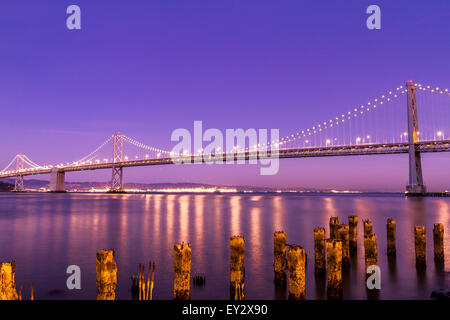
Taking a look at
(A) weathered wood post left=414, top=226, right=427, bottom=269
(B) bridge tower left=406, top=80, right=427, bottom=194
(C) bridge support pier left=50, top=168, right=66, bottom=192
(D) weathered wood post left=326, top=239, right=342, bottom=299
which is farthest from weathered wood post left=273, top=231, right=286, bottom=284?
(C) bridge support pier left=50, top=168, right=66, bottom=192

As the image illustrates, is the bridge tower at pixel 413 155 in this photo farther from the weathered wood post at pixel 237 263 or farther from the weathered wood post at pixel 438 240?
the weathered wood post at pixel 237 263

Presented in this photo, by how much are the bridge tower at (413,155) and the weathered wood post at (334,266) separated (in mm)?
49148

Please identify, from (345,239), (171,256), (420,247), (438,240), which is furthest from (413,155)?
(171,256)

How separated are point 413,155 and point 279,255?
1979 inches

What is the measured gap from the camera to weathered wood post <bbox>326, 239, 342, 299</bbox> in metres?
6.25

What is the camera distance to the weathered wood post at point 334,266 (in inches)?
246

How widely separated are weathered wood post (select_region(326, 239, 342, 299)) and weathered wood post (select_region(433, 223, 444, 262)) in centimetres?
450

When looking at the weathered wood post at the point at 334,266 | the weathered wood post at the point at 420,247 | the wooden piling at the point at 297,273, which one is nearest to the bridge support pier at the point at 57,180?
the weathered wood post at the point at 420,247

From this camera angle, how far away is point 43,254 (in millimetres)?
12117

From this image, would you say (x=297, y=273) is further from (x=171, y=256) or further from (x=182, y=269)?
(x=171, y=256)

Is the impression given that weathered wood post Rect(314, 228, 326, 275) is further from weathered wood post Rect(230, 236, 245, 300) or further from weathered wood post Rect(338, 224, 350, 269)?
weathered wood post Rect(230, 236, 245, 300)

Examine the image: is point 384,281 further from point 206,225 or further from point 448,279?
point 206,225
